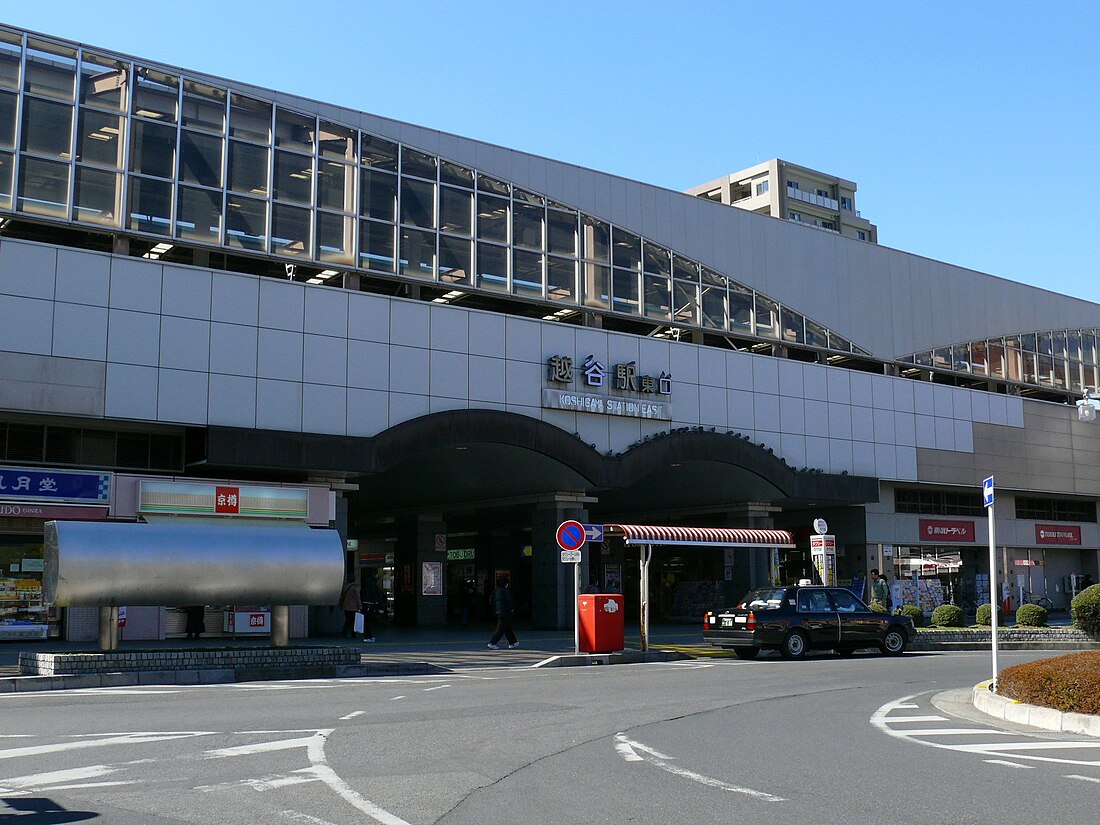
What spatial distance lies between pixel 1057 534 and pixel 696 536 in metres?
29.0

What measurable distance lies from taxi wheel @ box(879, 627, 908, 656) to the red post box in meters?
6.48

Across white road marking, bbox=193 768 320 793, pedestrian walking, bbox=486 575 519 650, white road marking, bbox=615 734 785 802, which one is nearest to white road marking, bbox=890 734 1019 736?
white road marking, bbox=615 734 785 802

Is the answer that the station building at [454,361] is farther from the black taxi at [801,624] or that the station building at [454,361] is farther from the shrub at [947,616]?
the black taxi at [801,624]

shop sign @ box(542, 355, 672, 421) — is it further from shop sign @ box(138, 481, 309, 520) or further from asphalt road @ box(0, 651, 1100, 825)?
asphalt road @ box(0, 651, 1100, 825)

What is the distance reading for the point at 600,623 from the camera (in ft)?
82.6

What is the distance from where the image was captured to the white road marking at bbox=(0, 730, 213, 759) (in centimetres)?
1053

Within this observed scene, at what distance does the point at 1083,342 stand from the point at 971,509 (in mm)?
11823

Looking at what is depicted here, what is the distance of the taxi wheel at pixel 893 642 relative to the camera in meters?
27.2

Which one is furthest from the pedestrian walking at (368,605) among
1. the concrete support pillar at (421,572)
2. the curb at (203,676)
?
the concrete support pillar at (421,572)

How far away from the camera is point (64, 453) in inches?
1141

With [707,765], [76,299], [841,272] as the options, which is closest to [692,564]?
[841,272]

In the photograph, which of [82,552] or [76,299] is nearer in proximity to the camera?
[82,552]

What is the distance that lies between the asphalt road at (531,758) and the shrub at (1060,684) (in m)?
0.56

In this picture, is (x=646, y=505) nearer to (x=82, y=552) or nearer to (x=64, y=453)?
(x=64, y=453)
